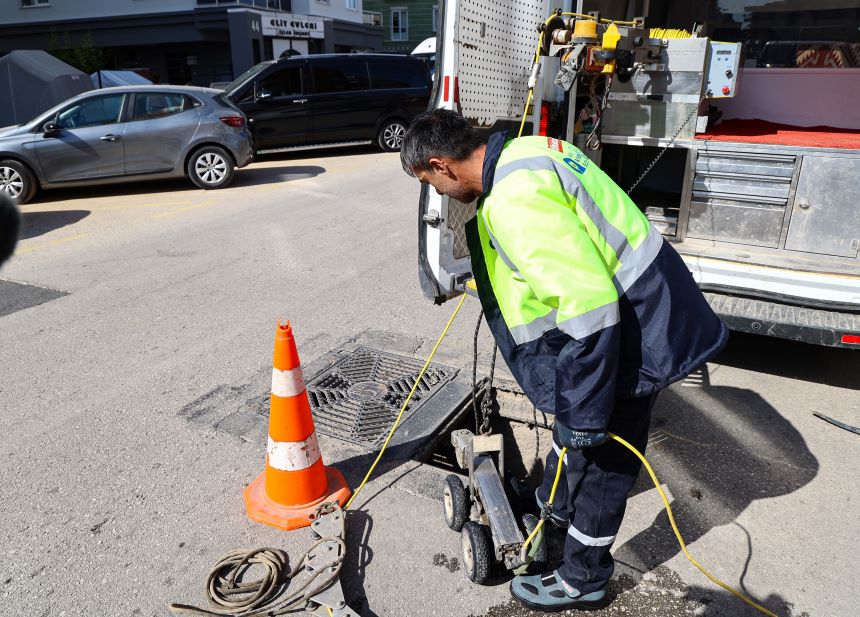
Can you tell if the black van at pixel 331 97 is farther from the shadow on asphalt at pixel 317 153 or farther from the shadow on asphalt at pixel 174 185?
the shadow on asphalt at pixel 174 185

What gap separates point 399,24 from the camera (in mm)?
43938

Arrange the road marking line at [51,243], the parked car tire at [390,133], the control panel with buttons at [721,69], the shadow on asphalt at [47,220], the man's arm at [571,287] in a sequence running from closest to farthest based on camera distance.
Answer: the man's arm at [571,287], the control panel with buttons at [721,69], the road marking line at [51,243], the shadow on asphalt at [47,220], the parked car tire at [390,133]

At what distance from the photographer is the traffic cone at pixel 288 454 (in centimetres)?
306

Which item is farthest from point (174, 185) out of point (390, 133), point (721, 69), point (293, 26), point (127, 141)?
point (293, 26)

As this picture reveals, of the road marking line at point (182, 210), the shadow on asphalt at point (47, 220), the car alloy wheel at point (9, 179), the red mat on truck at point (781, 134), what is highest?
the red mat on truck at point (781, 134)

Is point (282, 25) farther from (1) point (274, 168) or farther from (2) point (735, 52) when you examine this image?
(2) point (735, 52)

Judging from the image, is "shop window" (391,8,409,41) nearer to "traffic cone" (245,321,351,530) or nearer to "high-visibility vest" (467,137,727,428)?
"traffic cone" (245,321,351,530)

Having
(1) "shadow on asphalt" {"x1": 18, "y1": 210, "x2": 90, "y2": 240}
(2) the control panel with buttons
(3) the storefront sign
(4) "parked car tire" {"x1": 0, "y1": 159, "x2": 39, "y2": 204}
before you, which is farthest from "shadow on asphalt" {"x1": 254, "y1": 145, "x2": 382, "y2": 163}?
(3) the storefront sign

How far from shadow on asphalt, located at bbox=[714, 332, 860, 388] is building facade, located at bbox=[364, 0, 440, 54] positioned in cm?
4121

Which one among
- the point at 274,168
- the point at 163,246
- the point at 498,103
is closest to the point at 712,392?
the point at 498,103

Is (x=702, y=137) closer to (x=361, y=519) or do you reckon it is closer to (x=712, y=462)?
(x=712, y=462)

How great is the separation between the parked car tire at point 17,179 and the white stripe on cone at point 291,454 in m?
8.53

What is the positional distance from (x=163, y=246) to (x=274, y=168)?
569 cm

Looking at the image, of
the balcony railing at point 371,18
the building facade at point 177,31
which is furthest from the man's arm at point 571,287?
the balcony railing at point 371,18
